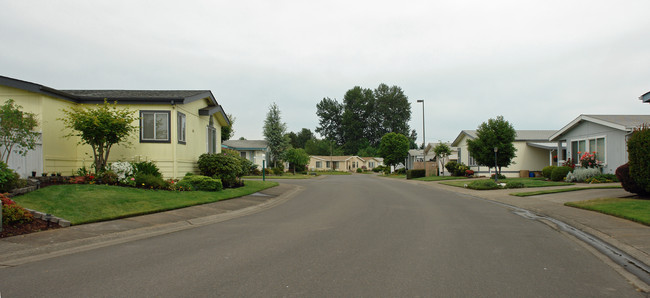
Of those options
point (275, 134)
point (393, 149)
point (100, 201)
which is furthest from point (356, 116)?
point (100, 201)

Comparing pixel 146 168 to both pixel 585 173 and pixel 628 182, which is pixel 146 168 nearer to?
pixel 628 182

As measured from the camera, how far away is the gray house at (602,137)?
21.6m

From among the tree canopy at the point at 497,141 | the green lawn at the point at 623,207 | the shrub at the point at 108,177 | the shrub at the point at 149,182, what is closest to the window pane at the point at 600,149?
the tree canopy at the point at 497,141

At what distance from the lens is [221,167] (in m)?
19.1

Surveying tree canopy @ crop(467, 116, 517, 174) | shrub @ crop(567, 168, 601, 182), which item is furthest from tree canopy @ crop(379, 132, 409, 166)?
shrub @ crop(567, 168, 601, 182)

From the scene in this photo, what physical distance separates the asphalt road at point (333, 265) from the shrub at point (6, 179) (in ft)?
15.7

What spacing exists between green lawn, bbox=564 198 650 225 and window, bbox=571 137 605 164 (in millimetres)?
11296

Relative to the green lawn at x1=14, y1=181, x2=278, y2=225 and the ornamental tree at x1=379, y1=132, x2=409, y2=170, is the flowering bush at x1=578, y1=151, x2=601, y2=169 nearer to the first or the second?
the green lawn at x1=14, y1=181, x2=278, y2=225

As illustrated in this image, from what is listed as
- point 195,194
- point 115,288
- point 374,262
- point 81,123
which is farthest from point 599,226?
point 81,123

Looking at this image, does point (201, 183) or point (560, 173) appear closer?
point (201, 183)

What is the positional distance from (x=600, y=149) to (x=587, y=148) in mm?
1158

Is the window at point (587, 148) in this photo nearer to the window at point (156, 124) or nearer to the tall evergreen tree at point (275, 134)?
the window at point (156, 124)

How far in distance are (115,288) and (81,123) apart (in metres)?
11.4

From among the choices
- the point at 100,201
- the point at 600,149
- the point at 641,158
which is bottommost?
the point at 100,201
